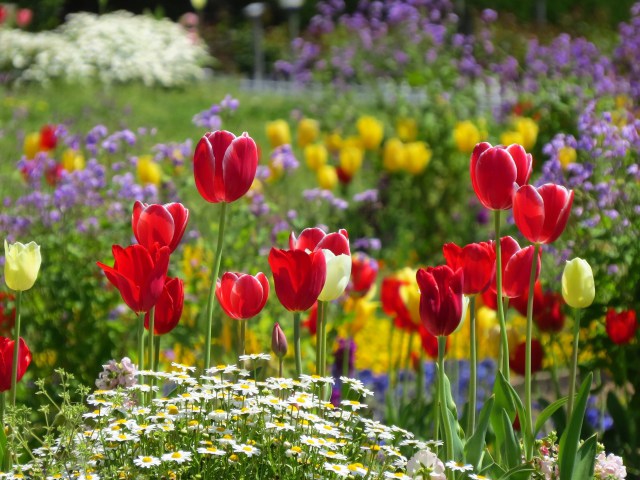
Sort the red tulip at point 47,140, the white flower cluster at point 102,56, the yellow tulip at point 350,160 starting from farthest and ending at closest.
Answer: the white flower cluster at point 102,56
the yellow tulip at point 350,160
the red tulip at point 47,140

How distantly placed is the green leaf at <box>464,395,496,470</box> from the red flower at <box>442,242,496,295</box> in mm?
226

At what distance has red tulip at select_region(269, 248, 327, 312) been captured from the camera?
2068 mm

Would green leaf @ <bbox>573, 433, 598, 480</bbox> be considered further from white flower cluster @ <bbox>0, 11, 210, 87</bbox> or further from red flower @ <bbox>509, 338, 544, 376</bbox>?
white flower cluster @ <bbox>0, 11, 210, 87</bbox>

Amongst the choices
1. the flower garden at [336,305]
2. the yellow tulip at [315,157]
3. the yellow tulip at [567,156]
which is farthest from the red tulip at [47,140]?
the yellow tulip at [567,156]

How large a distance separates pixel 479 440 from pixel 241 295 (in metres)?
0.55

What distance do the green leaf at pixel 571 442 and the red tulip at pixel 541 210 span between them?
0.31 meters

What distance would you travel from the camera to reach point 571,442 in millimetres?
1986

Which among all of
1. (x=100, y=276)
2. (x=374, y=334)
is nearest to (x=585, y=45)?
(x=374, y=334)

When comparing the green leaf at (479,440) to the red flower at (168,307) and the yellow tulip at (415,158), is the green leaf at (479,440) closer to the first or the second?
the red flower at (168,307)

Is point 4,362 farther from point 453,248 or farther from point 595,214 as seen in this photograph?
point 595,214

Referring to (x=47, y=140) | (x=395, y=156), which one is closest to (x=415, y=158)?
(x=395, y=156)

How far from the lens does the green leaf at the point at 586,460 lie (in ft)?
6.60

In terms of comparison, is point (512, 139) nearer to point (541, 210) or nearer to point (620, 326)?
point (620, 326)

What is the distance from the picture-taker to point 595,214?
11.9 feet
